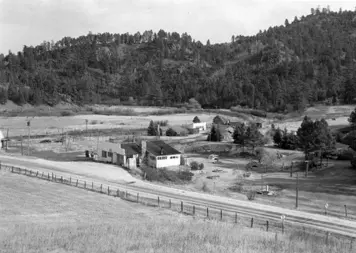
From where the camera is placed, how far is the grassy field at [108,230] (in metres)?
16.5

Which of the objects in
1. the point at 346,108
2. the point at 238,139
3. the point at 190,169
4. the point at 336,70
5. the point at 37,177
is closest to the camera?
the point at 37,177

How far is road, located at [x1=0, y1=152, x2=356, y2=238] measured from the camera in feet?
86.2

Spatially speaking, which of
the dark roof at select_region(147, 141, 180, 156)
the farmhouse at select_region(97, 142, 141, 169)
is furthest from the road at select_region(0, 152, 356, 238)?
the dark roof at select_region(147, 141, 180, 156)

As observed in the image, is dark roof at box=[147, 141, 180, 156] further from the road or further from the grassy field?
the grassy field

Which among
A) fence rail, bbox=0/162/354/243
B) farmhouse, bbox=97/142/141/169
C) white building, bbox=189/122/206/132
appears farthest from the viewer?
white building, bbox=189/122/206/132

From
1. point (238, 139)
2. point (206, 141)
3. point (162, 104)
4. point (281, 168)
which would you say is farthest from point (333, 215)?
point (162, 104)

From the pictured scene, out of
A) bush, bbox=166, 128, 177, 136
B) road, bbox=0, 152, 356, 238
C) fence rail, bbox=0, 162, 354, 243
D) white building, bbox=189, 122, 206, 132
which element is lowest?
road, bbox=0, 152, 356, 238

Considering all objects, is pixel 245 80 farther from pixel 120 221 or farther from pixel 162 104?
pixel 120 221

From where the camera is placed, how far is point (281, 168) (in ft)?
165

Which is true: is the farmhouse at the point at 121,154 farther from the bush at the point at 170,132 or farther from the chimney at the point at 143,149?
the bush at the point at 170,132

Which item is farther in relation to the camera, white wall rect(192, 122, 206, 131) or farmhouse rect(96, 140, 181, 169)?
white wall rect(192, 122, 206, 131)

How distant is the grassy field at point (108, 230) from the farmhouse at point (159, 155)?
13.6 m

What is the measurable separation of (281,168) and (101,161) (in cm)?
2069

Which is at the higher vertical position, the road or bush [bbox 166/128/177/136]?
bush [bbox 166/128/177/136]
